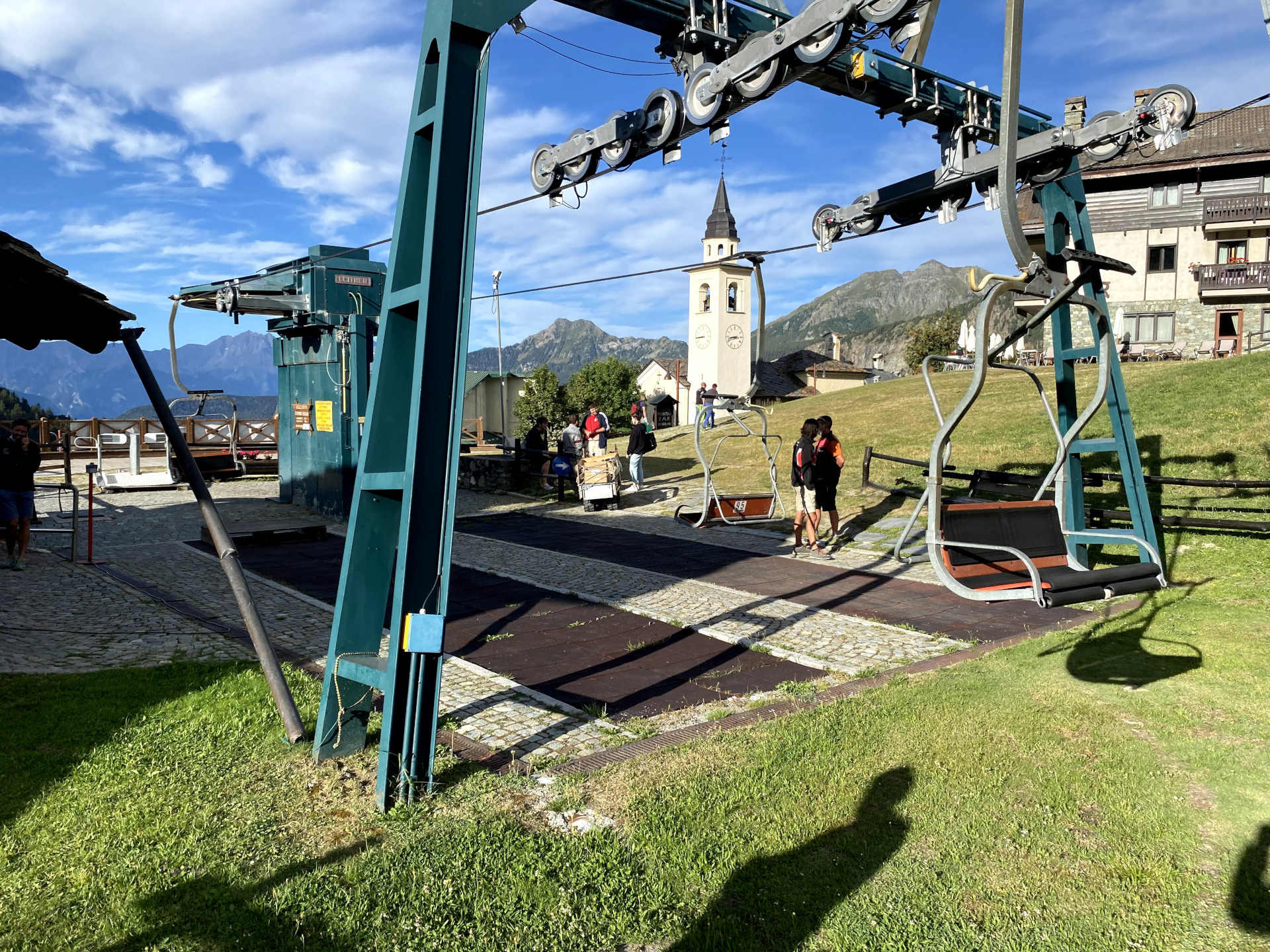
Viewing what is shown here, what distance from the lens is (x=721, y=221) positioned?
92.7 meters

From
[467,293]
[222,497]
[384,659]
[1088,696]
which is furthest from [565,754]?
[222,497]

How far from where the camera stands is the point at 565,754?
4.99 meters

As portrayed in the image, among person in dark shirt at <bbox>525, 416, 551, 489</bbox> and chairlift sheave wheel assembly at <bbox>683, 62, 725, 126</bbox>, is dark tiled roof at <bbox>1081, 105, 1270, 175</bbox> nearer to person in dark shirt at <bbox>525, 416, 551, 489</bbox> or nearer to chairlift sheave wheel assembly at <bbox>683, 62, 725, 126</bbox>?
person in dark shirt at <bbox>525, 416, 551, 489</bbox>

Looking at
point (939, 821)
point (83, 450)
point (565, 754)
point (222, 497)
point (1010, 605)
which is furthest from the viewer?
point (83, 450)

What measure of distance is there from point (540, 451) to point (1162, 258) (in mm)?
33122

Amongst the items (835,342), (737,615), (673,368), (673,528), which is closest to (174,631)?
(737,615)

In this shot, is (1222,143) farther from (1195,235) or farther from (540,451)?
(540,451)

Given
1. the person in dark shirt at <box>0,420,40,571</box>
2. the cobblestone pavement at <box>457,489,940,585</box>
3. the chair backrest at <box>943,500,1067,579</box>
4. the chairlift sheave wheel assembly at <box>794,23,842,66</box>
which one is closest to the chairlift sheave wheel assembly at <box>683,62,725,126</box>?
the chairlift sheave wheel assembly at <box>794,23,842,66</box>

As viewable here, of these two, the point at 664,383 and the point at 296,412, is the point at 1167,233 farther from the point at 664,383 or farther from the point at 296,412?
the point at 664,383

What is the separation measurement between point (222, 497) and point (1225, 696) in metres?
19.5

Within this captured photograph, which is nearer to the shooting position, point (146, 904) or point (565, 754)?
point (146, 904)

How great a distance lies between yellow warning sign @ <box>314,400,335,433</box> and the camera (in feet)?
53.4

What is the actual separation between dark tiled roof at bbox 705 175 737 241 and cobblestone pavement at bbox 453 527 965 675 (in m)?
84.9

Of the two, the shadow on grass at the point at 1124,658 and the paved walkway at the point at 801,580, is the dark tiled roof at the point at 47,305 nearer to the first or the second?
the paved walkway at the point at 801,580
